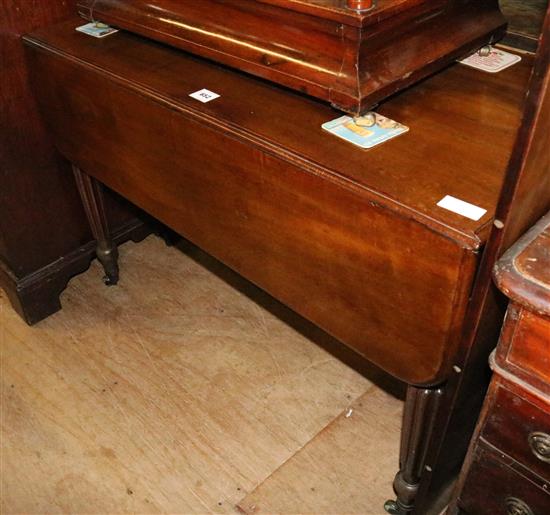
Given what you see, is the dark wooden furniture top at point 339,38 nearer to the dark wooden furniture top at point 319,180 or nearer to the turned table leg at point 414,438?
the dark wooden furniture top at point 319,180

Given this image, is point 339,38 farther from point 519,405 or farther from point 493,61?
point 519,405

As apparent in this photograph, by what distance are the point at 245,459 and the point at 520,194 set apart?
106cm

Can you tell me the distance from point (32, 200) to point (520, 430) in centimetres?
150

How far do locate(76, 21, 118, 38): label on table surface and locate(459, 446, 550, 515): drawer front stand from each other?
50.3 inches

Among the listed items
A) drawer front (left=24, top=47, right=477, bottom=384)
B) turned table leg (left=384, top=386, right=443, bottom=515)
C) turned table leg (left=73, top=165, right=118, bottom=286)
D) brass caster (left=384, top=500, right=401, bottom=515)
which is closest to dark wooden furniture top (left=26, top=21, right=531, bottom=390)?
drawer front (left=24, top=47, right=477, bottom=384)

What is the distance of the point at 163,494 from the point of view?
5.13 feet

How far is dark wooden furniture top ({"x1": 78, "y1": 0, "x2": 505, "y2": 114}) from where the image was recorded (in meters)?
1.11

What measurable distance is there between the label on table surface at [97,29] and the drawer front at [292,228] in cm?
12

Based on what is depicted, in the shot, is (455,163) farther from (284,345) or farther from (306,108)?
(284,345)

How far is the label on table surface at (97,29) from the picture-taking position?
161 cm

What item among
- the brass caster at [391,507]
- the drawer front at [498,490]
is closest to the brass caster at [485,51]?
the drawer front at [498,490]

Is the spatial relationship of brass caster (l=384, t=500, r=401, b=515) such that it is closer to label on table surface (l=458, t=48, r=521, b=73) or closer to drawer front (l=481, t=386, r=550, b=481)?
drawer front (l=481, t=386, r=550, b=481)

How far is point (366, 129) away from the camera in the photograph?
3.80 feet

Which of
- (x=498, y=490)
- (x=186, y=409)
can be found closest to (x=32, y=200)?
(x=186, y=409)
